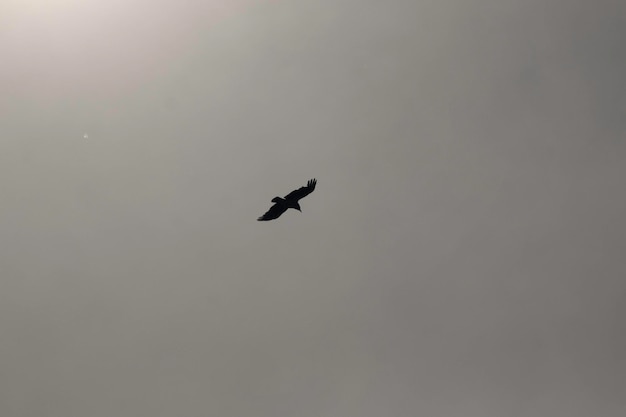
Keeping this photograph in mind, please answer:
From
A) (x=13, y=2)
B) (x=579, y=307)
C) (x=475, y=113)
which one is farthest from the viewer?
(x=579, y=307)

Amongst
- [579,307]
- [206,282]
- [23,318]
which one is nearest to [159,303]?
[206,282]

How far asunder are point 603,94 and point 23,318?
2.07 metres

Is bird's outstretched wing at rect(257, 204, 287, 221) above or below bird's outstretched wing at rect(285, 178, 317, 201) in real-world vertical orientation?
below

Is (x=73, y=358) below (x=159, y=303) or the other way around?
below

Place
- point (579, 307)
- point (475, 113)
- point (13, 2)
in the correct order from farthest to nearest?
point (579, 307) → point (475, 113) → point (13, 2)

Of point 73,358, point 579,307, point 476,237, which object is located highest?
point 476,237

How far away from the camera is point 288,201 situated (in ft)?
6.46

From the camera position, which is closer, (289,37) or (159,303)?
(289,37)

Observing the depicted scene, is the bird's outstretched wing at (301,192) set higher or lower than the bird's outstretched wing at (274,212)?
higher

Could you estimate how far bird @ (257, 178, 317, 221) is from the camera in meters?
1.96

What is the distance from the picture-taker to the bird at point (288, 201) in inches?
77.1

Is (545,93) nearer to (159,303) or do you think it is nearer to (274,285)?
(274,285)

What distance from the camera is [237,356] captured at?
6.95 ft

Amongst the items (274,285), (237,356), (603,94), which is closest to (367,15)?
(603,94)
